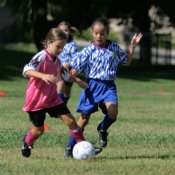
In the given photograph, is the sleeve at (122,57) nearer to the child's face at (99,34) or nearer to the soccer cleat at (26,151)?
the child's face at (99,34)

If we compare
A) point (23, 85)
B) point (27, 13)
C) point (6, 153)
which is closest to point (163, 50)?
point (27, 13)

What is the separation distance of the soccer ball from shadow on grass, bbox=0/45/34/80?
22.5 m

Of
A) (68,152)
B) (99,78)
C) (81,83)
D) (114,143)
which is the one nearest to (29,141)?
(68,152)

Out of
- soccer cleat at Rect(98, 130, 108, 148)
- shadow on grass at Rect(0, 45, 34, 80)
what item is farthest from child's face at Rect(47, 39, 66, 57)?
shadow on grass at Rect(0, 45, 34, 80)

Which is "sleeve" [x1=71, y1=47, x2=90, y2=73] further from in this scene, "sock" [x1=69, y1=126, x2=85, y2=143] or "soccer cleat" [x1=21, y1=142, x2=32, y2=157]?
"soccer cleat" [x1=21, y1=142, x2=32, y2=157]

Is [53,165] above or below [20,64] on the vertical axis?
above

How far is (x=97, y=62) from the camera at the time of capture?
9.61 m

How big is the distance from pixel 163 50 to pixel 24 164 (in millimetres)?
35033

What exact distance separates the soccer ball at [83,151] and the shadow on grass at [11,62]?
22.5 m

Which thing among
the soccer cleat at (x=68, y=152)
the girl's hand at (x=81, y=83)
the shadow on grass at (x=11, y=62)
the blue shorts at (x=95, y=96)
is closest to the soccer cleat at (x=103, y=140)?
the blue shorts at (x=95, y=96)

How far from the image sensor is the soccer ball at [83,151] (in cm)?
840

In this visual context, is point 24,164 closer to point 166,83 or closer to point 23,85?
point 23,85

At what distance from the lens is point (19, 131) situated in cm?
1148

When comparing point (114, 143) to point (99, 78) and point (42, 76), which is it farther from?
point (42, 76)
